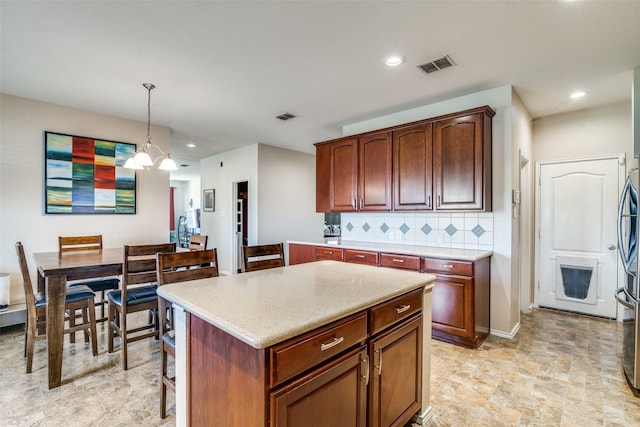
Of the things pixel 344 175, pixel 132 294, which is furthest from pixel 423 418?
pixel 344 175

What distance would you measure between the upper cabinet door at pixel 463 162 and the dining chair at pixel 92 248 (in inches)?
142

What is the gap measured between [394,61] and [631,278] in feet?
8.25

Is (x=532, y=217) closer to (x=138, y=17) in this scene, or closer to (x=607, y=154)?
(x=607, y=154)

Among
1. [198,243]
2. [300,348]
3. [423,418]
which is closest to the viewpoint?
[300,348]

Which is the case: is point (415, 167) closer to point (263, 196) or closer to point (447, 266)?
point (447, 266)

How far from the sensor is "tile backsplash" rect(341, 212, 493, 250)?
336 cm

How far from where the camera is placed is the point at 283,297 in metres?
1.46

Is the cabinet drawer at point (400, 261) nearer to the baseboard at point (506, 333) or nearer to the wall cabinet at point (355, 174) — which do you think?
the wall cabinet at point (355, 174)

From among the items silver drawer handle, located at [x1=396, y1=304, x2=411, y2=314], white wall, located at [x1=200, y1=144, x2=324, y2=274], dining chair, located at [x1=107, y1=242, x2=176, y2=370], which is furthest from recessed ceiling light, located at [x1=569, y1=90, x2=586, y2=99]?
white wall, located at [x1=200, y1=144, x2=324, y2=274]

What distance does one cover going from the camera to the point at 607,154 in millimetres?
3684

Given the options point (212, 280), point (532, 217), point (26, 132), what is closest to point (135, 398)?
point (212, 280)

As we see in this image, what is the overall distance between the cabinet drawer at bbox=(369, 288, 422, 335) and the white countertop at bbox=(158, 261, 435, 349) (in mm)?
42

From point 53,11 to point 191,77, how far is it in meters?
1.11

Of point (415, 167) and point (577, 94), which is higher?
point (577, 94)
